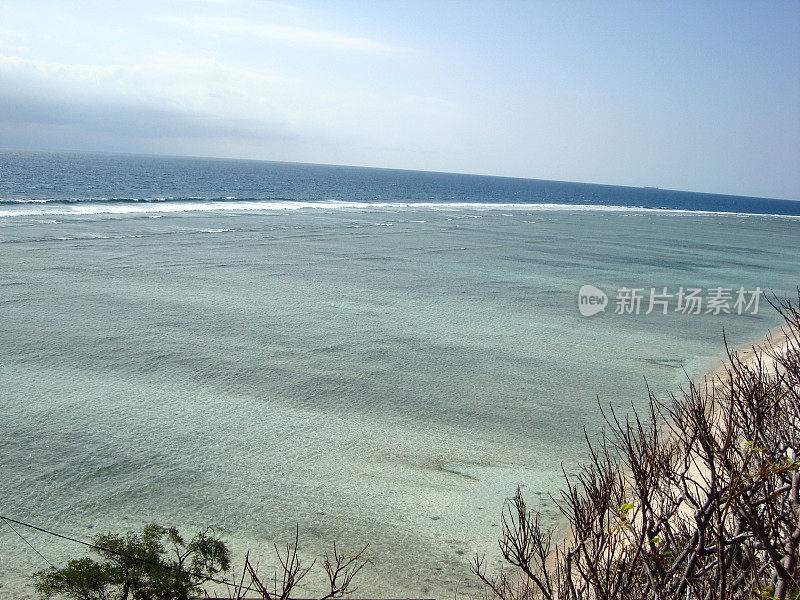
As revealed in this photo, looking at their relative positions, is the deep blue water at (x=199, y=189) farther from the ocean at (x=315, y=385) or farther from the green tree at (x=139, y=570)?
the green tree at (x=139, y=570)

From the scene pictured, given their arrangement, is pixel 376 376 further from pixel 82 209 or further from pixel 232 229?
pixel 82 209

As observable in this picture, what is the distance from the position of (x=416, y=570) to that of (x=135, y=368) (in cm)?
705

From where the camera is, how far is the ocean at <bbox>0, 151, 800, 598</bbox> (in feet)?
21.7

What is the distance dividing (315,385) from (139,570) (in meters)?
5.69

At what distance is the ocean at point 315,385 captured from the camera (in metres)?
6.61

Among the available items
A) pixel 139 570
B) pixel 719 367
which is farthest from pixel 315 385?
pixel 719 367

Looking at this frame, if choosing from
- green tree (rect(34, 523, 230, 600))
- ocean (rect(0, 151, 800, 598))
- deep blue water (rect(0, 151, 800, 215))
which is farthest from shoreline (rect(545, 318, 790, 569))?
deep blue water (rect(0, 151, 800, 215))

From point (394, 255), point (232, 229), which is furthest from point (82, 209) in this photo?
point (394, 255)

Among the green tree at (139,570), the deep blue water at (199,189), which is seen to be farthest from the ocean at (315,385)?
the deep blue water at (199,189)

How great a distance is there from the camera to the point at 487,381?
37.1ft

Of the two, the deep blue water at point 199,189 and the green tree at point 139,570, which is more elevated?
the deep blue water at point 199,189

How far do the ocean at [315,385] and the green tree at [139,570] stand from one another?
0.97 ft

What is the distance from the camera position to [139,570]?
5012 mm

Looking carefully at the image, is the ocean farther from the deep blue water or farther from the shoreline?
the deep blue water
